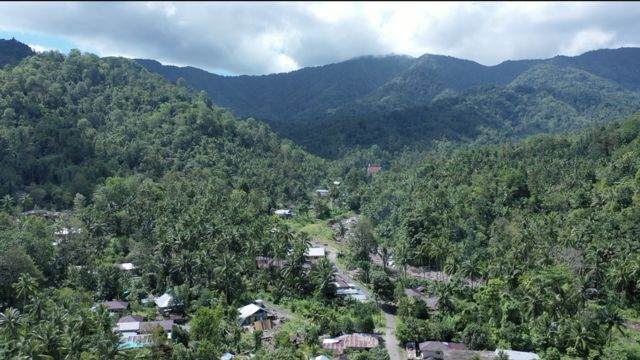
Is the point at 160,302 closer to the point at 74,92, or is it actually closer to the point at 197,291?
the point at 197,291

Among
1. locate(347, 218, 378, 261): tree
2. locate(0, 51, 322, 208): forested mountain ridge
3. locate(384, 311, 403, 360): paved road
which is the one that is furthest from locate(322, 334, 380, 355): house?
locate(0, 51, 322, 208): forested mountain ridge

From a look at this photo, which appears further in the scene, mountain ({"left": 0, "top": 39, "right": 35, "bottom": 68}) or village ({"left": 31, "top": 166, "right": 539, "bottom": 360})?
mountain ({"left": 0, "top": 39, "right": 35, "bottom": 68})

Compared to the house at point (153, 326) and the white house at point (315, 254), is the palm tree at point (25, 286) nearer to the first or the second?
the house at point (153, 326)

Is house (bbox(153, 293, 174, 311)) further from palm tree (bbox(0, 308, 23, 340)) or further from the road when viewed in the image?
the road

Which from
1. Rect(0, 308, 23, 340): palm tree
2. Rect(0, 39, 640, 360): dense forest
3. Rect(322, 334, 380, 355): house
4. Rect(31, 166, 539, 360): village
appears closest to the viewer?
Rect(0, 308, 23, 340): palm tree

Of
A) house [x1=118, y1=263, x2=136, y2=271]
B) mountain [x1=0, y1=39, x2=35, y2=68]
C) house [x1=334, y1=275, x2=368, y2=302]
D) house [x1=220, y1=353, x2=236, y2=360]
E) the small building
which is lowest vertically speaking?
house [x1=220, y1=353, x2=236, y2=360]

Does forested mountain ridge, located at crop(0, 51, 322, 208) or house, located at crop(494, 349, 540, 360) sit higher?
forested mountain ridge, located at crop(0, 51, 322, 208)

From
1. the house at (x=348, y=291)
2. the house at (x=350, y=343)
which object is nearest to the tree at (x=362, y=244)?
the house at (x=348, y=291)

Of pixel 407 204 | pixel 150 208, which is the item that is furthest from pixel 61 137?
pixel 407 204
